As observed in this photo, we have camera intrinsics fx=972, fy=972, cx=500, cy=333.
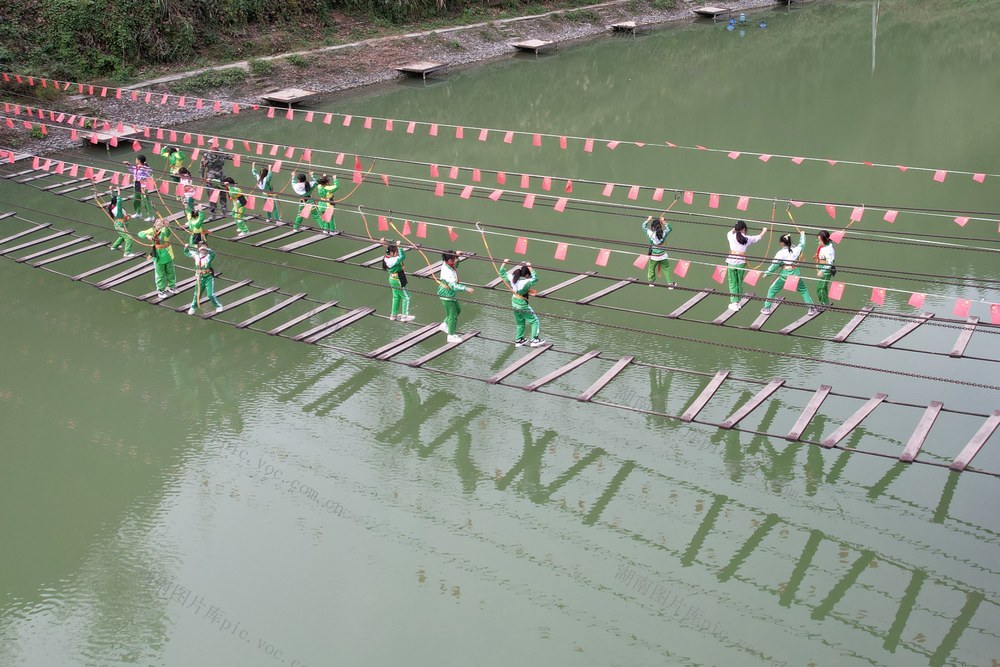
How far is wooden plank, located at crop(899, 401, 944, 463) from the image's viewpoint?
8.27 meters

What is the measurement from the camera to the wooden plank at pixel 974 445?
8.19 meters

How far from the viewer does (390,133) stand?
2345cm

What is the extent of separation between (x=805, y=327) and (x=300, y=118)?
52.0 ft

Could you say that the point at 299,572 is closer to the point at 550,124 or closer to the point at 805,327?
the point at 805,327

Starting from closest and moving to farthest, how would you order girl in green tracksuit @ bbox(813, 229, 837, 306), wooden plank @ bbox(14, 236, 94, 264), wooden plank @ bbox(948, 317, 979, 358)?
wooden plank @ bbox(948, 317, 979, 358) → girl in green tracksuit @ bbox(813, 229, 837, 306) → wooden plank @ bbox(14, 236, 94, 264)

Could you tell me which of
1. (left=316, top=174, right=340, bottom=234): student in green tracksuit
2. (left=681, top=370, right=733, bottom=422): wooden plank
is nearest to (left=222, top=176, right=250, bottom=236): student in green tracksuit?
(left=316, top=174, right=340, bottom=234): student in green tracksuit

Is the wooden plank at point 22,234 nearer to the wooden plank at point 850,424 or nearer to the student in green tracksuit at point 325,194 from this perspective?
the student in green tracksuit at point 325,194

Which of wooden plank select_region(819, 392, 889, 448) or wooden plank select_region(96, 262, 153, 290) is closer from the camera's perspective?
wooden plank select_region(819, 392, 889, 448)

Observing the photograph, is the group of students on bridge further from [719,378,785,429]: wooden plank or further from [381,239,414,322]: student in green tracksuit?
[719,378,785,429]: wooden plank

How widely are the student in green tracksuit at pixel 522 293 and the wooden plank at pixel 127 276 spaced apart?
18.4 ft

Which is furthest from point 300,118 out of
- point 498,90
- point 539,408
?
point 539,408

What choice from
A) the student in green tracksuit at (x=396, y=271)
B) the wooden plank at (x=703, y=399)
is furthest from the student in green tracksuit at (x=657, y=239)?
the student in green tracksuit at (x=396, y=271)

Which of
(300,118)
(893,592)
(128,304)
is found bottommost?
(893,592)

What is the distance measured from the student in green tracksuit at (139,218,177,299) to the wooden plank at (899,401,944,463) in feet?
30.8
